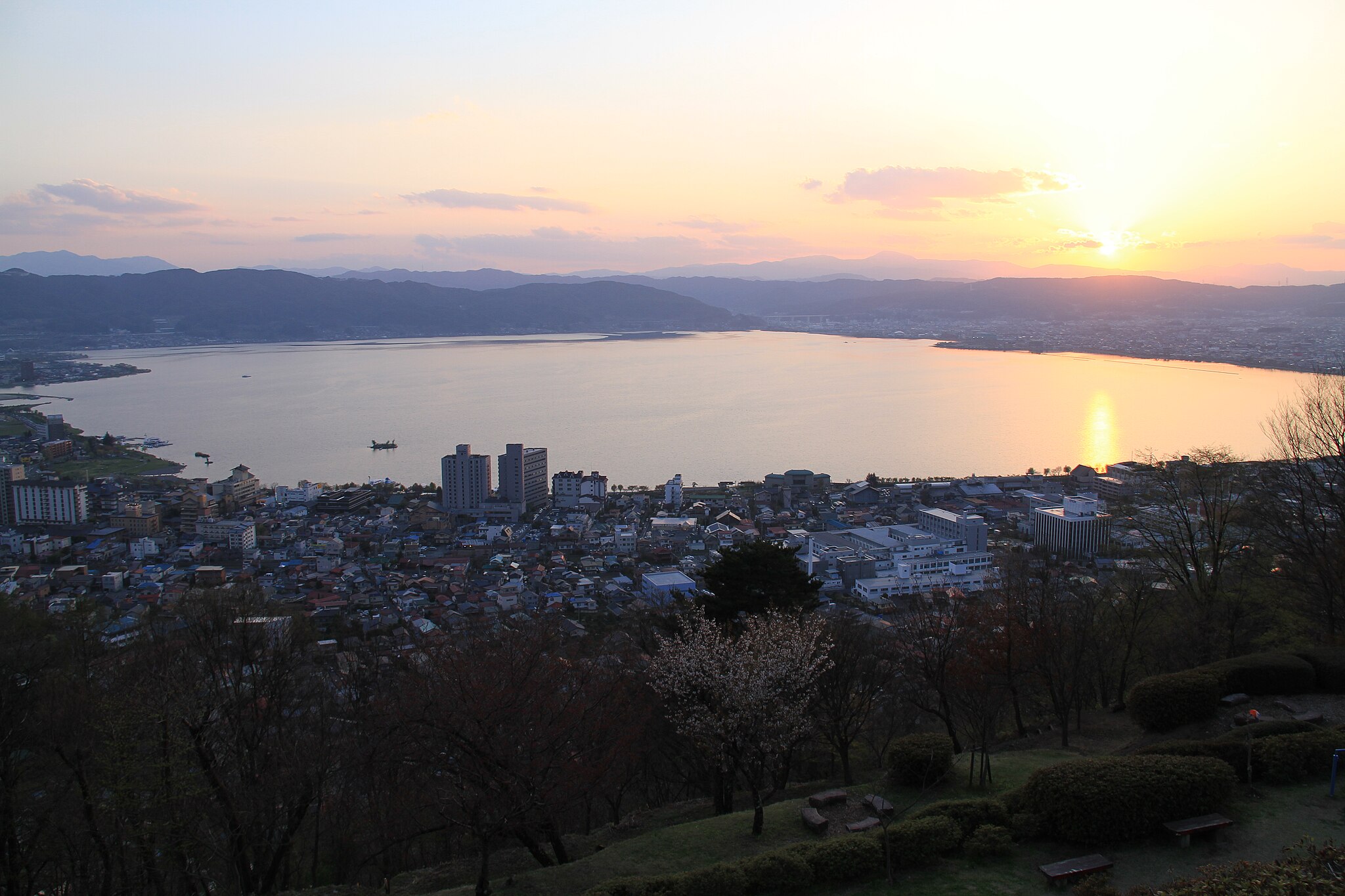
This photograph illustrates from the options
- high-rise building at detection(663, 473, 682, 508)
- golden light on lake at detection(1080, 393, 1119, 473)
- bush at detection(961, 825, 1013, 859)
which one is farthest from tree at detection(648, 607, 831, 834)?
golden light on lake at detection(1080, 393, 1119, 473)

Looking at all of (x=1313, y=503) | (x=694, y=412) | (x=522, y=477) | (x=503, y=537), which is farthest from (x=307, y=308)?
(x=1313, y=503)

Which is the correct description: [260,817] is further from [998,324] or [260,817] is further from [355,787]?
[998,324]

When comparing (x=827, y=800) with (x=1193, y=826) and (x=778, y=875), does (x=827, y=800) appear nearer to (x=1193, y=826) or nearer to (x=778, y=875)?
(x=778, y=875)

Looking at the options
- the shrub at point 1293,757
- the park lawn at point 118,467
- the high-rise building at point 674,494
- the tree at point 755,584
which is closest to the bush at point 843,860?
the shrub at point 1293,757

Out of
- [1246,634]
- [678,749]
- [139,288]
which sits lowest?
[678,749]

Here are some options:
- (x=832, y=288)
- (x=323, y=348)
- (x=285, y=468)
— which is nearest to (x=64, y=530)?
(x=285, y=468)

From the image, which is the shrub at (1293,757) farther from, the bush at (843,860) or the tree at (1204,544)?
the tree at (1204,544)

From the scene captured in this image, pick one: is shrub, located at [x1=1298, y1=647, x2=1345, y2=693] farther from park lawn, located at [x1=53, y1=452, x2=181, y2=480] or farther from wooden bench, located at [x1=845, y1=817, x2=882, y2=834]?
park lawn, located at [x1=53, y1=452, x2=181, y2=480]
